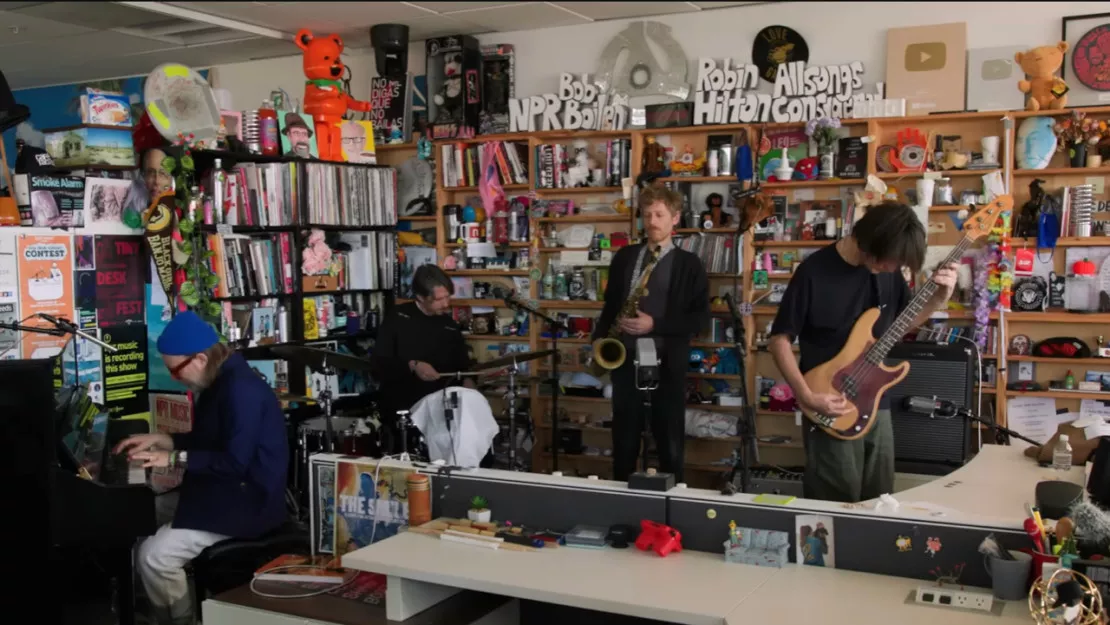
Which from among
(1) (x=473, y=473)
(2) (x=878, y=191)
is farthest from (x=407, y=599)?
(2) (x=878, y=191)

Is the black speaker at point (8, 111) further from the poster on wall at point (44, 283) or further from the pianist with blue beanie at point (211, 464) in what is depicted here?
the pianist with blue beanie at point (211, 464)

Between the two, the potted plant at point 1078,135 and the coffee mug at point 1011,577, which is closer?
the coffee mug at point 1011,577

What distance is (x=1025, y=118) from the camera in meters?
5.43

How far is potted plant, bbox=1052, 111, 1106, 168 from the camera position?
206 inches

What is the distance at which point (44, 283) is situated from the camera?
4.95 metres

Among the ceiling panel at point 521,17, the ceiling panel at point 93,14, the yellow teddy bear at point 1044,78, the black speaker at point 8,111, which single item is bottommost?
the black speaker at point 8,111

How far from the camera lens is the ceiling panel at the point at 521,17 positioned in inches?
243

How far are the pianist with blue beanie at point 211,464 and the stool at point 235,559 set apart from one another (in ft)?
0.22

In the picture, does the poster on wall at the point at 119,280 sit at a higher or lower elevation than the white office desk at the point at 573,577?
higher

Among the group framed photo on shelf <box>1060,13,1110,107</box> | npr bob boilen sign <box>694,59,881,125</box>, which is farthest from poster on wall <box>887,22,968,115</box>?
framed photo on shelf <box>1060,13,1110,107</box>

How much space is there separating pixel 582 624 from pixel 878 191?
11.3 feet

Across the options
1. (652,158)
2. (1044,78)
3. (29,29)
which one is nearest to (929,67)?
(1044,78)

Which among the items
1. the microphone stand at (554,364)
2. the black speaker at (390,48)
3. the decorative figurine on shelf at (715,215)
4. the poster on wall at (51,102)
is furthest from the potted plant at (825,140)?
the poster on wall at (51,102)

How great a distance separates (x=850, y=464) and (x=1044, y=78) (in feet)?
9.37
